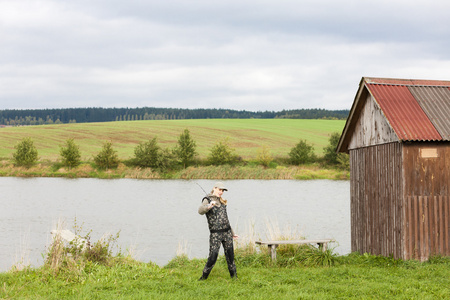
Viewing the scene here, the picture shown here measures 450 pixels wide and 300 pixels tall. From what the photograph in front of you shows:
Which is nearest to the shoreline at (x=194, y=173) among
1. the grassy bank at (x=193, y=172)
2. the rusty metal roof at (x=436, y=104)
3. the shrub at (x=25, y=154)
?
the grassy bank at (x=193, y=172)

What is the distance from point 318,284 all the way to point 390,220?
12.0 feet

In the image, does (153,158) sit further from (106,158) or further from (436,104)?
(436,104)

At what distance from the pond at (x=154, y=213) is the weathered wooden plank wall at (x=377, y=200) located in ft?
7.53

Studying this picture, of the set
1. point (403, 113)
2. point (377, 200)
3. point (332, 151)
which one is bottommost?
point (332, 151)

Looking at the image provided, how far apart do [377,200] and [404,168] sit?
1624mm

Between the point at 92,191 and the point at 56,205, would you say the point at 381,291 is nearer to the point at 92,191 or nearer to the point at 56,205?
the point at 56,205

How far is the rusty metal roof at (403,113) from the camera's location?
472 inches

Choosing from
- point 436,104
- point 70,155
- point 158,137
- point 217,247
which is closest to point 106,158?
point 70,155

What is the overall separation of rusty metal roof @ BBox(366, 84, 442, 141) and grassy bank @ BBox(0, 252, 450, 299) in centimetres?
305

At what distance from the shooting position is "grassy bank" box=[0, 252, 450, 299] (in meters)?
9.09

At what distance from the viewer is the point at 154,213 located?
30.8 m

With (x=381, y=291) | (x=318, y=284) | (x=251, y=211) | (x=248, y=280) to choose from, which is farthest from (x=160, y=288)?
(x=251, y=211)

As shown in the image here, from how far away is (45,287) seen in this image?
32.0 feet

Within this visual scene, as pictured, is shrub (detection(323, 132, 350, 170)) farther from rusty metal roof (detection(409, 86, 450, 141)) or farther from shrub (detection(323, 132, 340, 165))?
rusty metal roof (detection(409, 86, 450, 141))
